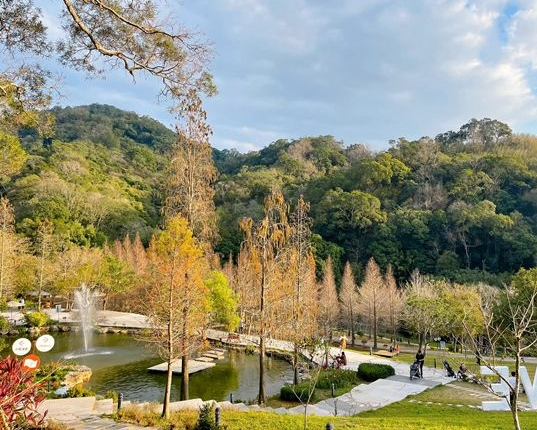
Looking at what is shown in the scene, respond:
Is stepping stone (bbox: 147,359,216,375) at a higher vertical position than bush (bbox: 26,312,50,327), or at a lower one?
lower

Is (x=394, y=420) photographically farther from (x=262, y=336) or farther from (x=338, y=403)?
(x=262, y=336)

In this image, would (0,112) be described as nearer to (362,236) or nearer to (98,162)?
(362,236)

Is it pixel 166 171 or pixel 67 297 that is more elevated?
pixel 166 171

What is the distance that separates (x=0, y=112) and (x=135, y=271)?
1108 inches

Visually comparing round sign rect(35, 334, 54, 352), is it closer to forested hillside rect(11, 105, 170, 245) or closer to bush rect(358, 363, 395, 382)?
bush rect(358, 363, 395, 382)

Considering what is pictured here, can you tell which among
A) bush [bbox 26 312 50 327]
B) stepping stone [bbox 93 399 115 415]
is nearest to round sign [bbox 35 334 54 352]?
stepping stone [bbox 93 399 115 415]

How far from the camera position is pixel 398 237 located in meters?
39.2

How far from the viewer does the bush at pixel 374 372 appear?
1512cm

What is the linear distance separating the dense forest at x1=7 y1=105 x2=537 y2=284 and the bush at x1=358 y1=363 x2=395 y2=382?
19380 millimetres

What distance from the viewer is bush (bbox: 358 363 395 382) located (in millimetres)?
15125

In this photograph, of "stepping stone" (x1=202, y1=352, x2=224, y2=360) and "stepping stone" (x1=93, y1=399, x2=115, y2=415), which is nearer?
"stepping stone" (x1=93, y1=399, x2=115, y2=415)

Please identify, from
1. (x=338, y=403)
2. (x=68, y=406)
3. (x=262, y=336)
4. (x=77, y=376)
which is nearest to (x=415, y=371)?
(x=338, y=403)

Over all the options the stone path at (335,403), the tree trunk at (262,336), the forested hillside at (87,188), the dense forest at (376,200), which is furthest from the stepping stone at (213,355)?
the forested hillside at (87,188)

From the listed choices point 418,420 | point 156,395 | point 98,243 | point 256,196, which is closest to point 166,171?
point 156,395
